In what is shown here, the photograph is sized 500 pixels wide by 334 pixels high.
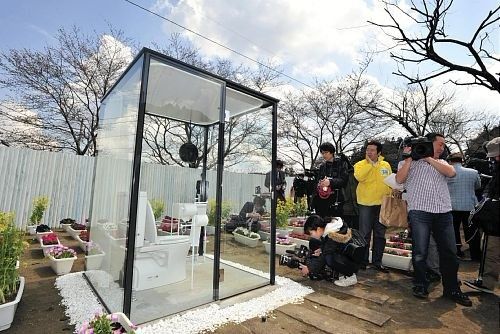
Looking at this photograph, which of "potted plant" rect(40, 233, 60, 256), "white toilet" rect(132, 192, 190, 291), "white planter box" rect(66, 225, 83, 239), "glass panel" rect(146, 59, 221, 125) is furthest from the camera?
"white planter box" rect(66, 225, 83, 239)

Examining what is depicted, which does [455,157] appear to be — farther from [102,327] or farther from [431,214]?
[102,327]

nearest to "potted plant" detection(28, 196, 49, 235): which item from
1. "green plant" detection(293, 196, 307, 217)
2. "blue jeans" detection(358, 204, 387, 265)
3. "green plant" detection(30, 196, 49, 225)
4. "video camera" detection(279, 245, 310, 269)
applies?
"green plant" detection(30, 196, 49, 225)

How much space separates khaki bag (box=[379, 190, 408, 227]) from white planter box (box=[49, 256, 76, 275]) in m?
4.12

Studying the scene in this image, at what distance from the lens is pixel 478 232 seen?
14.0 feet

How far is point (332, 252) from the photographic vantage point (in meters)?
3.48

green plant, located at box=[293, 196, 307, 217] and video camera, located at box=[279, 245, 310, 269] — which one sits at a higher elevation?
green plant, located at box=[293, 196, 307, 217]

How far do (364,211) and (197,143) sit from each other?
9.55 feet

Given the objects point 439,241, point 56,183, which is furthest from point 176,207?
point 56,183

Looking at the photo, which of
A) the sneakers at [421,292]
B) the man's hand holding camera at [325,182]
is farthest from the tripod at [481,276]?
the man's hand holding camera at [325,182]

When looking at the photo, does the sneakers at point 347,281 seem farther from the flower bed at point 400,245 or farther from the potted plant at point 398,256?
the flower bed at point 400,245

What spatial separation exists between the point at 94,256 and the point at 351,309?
2.90 m

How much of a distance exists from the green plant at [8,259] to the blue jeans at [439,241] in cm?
390

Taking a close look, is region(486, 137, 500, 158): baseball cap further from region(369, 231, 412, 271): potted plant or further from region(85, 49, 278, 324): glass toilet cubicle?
region(85, 49, 278, 324): glass toilet cubicle

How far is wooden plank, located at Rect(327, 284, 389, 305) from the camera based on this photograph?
301 centimetres
